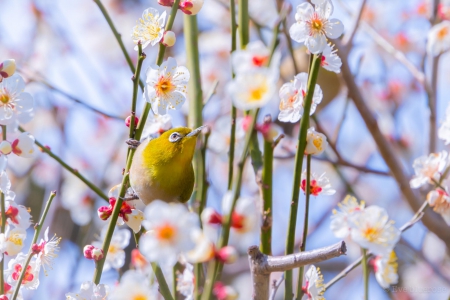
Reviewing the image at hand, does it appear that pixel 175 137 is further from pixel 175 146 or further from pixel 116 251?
pixel 116 251

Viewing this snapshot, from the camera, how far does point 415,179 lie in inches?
→ 72.5

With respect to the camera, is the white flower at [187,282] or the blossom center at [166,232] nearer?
the blossom center at [166,232]

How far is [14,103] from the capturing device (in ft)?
4.94

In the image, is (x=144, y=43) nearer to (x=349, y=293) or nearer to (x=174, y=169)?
(x=174, y=169)

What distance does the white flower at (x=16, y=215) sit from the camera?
62.5 inches

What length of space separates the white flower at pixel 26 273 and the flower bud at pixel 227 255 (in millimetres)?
734

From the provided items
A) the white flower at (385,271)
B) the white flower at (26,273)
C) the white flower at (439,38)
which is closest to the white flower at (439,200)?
the white flower at (385,271)

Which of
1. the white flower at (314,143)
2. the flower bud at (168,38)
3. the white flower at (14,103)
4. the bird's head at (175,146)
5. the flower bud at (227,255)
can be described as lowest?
the flower bud at (227,255)

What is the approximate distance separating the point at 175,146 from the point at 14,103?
0.82 meters

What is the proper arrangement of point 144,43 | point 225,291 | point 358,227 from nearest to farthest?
point 225,291 → point 358,227 → point 144,43

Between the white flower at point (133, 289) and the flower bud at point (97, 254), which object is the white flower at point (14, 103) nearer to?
the flower bud at point (97, 254)

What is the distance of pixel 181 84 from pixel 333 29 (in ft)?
1.47

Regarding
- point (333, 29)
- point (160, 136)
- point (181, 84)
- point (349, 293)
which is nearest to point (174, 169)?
point (160, 136)

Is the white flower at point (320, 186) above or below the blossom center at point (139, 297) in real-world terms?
above
